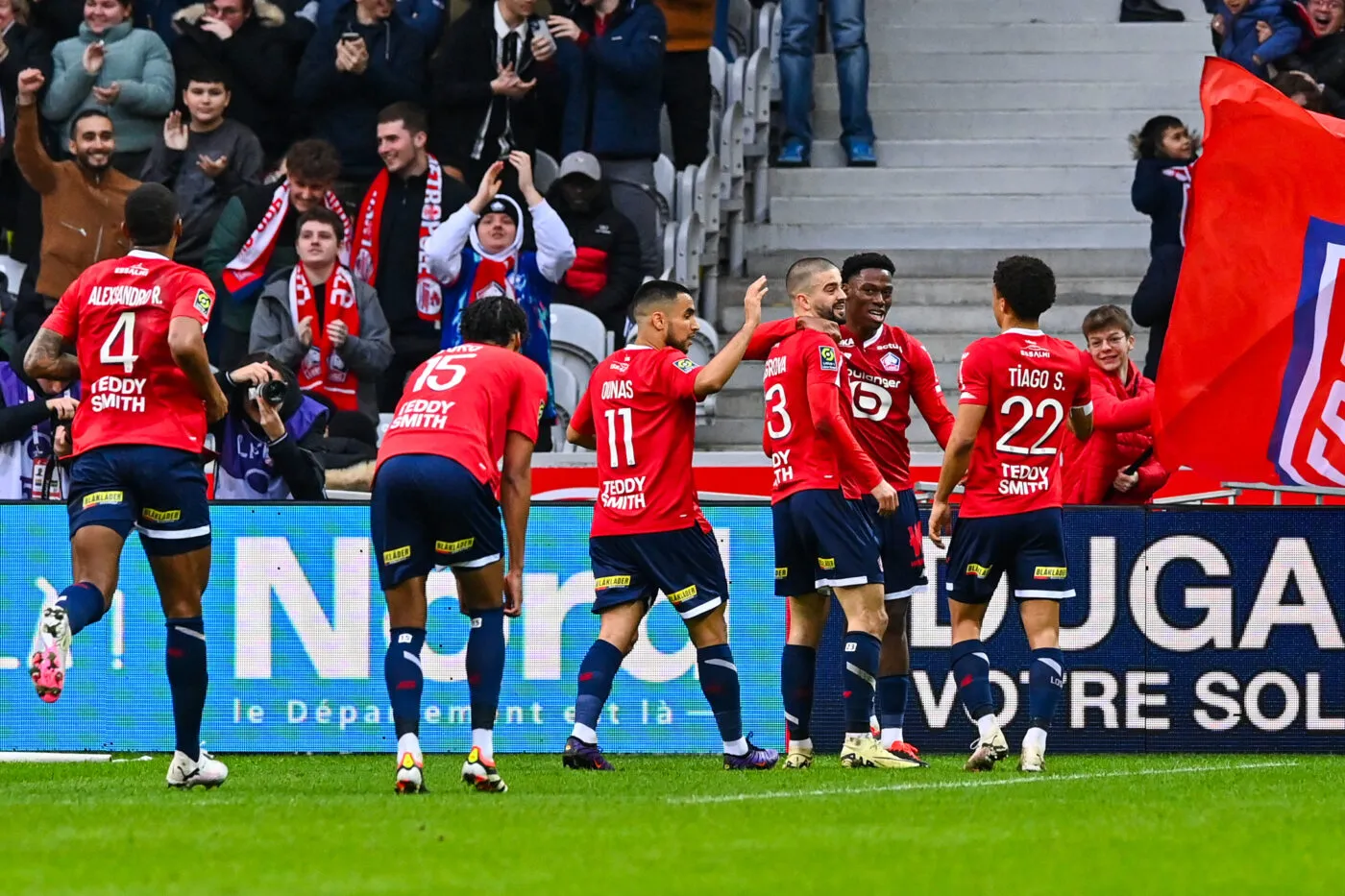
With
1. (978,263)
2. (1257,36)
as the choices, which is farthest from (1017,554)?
(978,263)

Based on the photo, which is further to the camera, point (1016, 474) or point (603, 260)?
point (603, 260)

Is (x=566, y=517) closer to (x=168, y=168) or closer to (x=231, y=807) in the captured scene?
(x=231, y=807)

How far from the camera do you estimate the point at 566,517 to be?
11.2m

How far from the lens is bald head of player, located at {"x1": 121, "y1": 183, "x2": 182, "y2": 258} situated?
8.35m

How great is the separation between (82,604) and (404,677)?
1147 millimetres

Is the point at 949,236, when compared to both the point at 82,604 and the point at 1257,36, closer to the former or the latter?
the point at 1257,36

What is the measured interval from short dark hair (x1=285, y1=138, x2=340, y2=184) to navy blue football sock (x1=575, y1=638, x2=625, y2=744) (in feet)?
19.6

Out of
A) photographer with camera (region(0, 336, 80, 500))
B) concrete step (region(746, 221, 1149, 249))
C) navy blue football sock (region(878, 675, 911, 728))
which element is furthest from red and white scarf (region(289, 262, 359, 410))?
navy blue football sock (region(878, 675, 911, 728))

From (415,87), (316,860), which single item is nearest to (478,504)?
(316,860)

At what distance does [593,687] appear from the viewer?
385 inches

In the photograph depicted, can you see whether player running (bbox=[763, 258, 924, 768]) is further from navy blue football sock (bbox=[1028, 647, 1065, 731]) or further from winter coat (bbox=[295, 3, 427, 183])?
winter coat (bbox=[295, 3, 427, 183])

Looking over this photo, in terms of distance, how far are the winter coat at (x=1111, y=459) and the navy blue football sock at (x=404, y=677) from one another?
454 centimetres

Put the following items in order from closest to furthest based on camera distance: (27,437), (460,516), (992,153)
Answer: (460,516)
(27,437)
(992,153)

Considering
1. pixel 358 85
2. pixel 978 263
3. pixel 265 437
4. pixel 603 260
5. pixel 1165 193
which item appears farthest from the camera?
pixel 978 263
